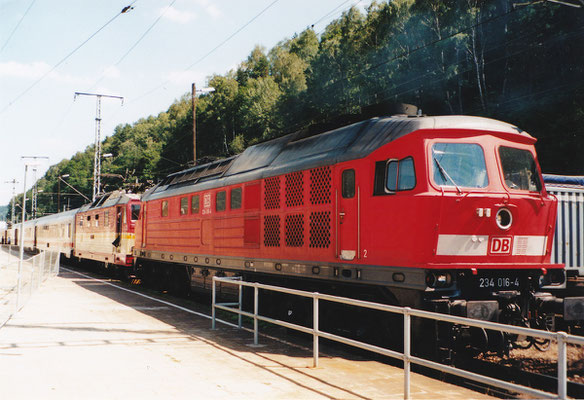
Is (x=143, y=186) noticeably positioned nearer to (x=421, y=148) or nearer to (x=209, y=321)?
(x=209, y=321)

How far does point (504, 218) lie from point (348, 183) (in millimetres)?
2344

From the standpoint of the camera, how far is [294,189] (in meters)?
10.0

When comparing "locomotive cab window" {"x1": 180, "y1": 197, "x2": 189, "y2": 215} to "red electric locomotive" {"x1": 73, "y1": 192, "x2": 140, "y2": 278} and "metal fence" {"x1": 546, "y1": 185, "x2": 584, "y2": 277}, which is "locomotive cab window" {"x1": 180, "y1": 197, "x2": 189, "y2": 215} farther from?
"metal fence" {"x1": 546, "y1": 185, "x2": 584, "y2": 277}

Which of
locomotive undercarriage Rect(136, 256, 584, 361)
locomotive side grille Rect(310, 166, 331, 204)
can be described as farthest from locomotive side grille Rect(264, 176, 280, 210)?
locomotive undercarriage Rect(136, 256, 584, 361)

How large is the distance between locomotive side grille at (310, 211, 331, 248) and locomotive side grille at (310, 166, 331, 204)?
23 centimetres

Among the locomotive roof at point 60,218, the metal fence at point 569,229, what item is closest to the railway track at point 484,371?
the metal fence at point 569,229

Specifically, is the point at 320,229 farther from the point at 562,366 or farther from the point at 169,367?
the point at 562,366

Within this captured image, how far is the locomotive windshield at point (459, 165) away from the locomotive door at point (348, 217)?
1.33 metres

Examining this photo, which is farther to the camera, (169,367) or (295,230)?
(295,230)

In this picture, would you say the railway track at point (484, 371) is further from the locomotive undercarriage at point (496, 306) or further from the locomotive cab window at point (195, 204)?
the locomotive cab window at point (195, 204)

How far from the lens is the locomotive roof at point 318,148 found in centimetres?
807

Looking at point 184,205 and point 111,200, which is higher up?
point 111,200

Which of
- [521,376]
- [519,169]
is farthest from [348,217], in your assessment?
[521,376]

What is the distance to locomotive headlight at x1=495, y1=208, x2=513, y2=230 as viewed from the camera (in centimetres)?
780
